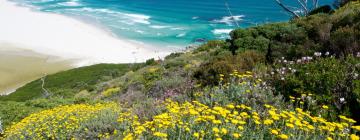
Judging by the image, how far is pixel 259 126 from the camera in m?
5.22

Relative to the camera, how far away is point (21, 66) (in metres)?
41.2

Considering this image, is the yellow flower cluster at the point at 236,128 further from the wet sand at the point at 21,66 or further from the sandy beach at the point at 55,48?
the sandy beach at the point at 55,48

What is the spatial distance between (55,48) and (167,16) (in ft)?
91.3

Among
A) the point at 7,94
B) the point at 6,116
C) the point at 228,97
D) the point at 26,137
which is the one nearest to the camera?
the point at 228,97

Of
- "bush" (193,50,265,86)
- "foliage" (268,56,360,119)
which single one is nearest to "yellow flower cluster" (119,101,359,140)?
"foliage" (268,56,360,119)

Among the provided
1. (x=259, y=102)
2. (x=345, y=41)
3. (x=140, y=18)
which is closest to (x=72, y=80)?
(x=345, y=41)

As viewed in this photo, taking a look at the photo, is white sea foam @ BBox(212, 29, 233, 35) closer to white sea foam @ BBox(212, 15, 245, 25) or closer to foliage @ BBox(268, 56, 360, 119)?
white sea foam @ BBox(212, 15, 245, 25)

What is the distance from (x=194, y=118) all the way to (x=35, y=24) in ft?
197

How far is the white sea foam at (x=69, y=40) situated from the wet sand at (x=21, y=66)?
155 centimetres

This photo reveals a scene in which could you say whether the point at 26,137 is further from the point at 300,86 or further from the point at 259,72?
the point at 300,86

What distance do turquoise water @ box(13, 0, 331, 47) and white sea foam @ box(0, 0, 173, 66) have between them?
327cm

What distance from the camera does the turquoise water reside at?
5647 centimetres

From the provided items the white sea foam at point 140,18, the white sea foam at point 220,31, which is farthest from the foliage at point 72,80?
the white sea foam at point 140,18

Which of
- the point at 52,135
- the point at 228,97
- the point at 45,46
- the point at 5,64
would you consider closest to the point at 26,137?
the point at 52,135
